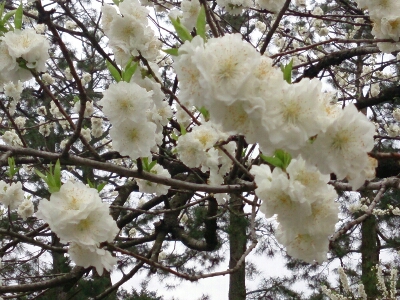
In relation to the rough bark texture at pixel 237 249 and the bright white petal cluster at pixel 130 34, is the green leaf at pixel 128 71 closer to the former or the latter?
the bright white petal cluster at pixel 130 34

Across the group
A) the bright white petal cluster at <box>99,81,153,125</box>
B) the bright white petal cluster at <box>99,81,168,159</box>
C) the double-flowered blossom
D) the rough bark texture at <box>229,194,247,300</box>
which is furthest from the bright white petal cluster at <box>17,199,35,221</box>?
the double-flowered blossom

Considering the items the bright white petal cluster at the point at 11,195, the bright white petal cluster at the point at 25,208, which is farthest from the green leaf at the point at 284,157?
the bright white petal cluster at the point at 25,208

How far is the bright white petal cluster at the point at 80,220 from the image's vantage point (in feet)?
4.24

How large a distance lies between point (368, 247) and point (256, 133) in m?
6.59

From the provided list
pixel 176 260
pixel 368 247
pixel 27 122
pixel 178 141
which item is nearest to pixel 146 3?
pixel 178 141

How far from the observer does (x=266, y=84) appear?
92cm

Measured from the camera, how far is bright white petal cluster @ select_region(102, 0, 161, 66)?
168cm

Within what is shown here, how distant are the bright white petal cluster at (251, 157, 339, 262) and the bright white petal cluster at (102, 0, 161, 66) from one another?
0.74 metres

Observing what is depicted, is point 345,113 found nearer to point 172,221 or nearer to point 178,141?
point 178,141

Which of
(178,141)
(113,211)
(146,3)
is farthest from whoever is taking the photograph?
(113,211)

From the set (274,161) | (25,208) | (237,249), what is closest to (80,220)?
(274,161)

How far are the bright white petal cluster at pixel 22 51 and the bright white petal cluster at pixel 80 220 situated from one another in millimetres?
472

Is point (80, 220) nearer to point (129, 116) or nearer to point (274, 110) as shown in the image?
point (129, 116)

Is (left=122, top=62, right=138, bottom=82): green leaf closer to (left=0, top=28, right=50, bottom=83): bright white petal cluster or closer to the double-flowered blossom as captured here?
(left=0, top=28, right=50, bottom=83): bright white petal cluster
